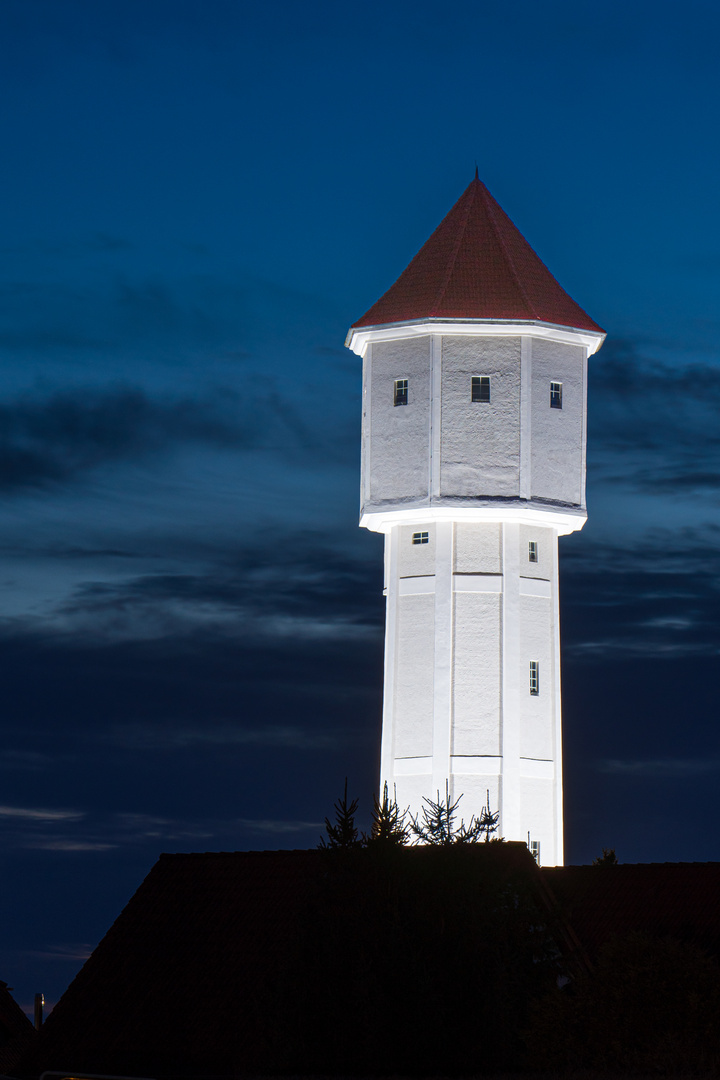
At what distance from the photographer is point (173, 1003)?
35.6m

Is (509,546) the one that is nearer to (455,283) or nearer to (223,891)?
(455,283)

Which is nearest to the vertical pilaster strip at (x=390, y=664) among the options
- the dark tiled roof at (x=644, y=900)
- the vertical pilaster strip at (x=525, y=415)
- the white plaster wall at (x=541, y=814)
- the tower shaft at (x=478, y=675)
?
the tower shaft at (x=478, y=675)

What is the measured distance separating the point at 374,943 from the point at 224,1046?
6809 mm

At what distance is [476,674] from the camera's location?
150 feet

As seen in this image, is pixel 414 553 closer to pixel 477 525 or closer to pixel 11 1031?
pixel 477 525

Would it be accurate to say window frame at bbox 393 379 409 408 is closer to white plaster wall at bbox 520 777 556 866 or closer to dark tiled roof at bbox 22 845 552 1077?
white plaster wall at bbox 520 777 556 866

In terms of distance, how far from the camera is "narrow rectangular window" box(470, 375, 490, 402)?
46.4m

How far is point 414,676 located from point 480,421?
6235mm

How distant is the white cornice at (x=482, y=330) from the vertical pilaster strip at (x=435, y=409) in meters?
0.38

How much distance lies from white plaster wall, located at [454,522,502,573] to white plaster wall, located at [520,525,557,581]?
2.05ft

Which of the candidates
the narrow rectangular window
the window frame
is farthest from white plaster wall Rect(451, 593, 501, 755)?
the window frame

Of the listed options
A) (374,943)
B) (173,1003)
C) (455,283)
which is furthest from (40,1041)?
(455,283)

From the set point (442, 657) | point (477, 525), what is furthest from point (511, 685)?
point (477, 525)

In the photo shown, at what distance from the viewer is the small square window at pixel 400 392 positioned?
1861 inches
